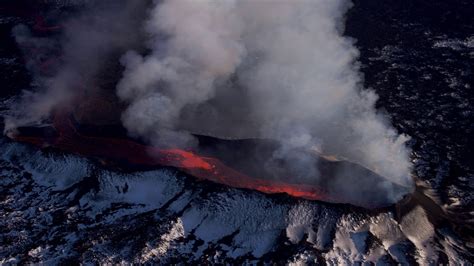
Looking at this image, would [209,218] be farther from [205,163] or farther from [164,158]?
[164,158]

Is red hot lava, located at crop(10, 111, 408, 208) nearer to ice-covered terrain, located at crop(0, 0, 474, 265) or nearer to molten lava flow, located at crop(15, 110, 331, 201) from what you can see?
molten lava flow, located at crop(15, 110, 331, 201)

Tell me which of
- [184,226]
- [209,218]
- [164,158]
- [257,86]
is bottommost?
[184,226]

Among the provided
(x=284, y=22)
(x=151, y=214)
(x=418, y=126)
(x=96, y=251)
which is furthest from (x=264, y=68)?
(x=96, y=251)

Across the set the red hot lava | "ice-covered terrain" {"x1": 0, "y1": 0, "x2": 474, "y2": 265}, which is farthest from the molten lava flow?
"ice-covered terrain" {"x1": 0, "y1": 0, "x2": 474, "y2": 265}

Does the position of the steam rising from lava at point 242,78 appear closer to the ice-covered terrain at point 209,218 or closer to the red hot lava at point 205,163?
the red hot lava at point 205,163

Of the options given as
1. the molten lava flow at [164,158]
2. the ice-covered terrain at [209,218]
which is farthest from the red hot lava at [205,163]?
the ice-covered terrain at [209,218]

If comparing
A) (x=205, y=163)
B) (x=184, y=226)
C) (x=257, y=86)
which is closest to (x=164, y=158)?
(x=205, y=163)
